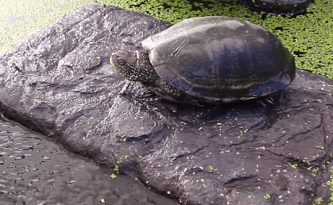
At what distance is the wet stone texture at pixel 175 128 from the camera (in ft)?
6.09

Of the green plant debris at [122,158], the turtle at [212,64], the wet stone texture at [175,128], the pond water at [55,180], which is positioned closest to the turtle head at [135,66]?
the turtle at [212,64]

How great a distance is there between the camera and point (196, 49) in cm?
211

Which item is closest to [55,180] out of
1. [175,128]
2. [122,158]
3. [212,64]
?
[122,158]

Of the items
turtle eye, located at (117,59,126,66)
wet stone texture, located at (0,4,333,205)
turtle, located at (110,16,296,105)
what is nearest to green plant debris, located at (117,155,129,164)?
wet stone texture, located at (0,4,333,205)

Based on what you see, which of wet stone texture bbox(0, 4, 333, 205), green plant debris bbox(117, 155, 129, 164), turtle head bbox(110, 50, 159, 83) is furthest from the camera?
turtle head bbox(110, 50, 159, 83)

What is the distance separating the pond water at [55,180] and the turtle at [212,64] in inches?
26.2

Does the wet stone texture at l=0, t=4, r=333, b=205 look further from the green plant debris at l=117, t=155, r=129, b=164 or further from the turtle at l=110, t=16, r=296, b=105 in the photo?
the turtle at l=110, t=16, r=296, b=105

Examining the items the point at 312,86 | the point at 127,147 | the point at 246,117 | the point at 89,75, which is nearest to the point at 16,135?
the point at 89,75

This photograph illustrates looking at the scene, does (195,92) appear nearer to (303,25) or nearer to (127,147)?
(127,147)

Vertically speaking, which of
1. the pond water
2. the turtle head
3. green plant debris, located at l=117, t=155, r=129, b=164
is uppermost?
the turtle head

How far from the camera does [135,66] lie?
2213 mm

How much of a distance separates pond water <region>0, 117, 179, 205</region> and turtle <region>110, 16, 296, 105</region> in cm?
66

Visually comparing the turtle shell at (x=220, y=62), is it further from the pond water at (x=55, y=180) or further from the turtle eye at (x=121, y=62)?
the pond water at (x=55, y=180)

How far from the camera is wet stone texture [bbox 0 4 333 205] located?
186cm
